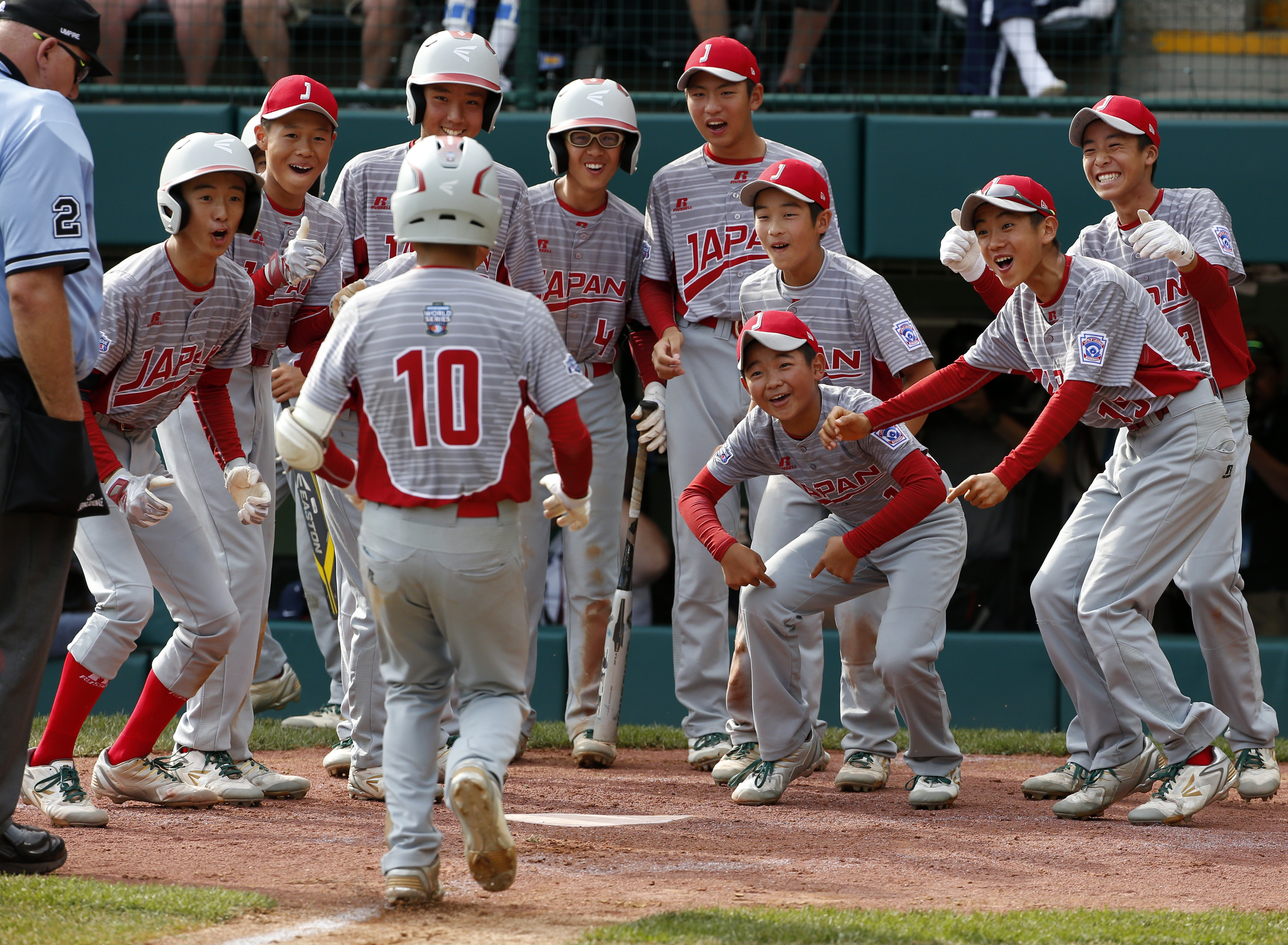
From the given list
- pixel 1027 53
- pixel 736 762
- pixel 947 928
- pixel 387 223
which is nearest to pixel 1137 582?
pixel 736 762

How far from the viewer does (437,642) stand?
10.6 ft

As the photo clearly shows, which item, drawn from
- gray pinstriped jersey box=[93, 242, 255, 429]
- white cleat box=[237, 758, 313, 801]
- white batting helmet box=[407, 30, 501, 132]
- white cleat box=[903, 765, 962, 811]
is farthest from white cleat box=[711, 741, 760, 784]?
white batting helmet box=[407, 30, 501, 132]

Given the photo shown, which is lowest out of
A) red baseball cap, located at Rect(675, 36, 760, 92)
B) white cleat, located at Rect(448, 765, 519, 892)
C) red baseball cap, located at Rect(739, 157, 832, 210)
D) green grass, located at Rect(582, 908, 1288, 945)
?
green grass, located at Rect(582, 908, 1288, 945)

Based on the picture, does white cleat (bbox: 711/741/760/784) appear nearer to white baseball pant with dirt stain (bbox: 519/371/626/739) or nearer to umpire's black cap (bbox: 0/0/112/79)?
white baseball pant with dirt stain (bbox: 519/371/626/739)

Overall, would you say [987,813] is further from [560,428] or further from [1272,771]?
[560,428]

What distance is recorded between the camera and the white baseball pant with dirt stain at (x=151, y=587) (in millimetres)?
4070

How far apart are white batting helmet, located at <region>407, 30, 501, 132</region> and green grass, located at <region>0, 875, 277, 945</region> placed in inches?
108

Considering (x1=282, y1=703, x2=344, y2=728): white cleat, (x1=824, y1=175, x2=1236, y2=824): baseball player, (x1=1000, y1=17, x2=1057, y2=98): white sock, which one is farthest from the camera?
(x1=1000, y1=17, x2=1057, y2=98): white sock

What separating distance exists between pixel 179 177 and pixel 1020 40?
14.6 feet

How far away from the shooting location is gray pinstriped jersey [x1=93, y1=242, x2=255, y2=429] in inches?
157

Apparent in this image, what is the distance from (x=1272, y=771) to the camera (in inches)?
181

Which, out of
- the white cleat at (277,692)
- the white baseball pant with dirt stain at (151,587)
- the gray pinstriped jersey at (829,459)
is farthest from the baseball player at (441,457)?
the white cleat at (277,692)

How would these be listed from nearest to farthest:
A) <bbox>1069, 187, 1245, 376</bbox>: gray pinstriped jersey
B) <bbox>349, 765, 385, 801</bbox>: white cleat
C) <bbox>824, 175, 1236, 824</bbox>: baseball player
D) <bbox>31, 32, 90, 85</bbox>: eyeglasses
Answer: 1. <bbox>31, 32, 90, 85</bbox>: eyeglasses
2. <bbox>824, 175, 1236, 824</bbox>: baseball player
3. <bbox>349, 765, 385, 801</bbox>: white cleat
4. <bbox>1069, 187, 1245, 376</bbox>: gray pinstriped jersey

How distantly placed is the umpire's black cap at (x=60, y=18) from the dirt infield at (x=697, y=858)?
1913 mm
